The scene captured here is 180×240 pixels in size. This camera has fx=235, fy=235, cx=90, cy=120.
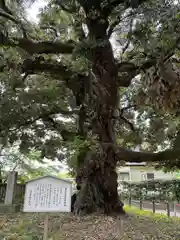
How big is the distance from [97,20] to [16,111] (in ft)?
13.4

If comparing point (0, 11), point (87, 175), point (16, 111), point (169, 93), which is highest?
point (0, 11)

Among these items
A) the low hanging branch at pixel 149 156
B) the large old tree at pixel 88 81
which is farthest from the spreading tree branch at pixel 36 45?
the low hanging branch at pixel 149 156

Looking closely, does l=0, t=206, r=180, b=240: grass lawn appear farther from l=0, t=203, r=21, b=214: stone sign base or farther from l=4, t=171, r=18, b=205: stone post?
l=4, t=171, r=18, b=205: stone post

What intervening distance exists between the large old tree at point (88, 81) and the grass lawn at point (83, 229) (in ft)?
2.63

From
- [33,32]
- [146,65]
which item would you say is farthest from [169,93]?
[33,32]

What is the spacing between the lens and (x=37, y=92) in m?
8.67

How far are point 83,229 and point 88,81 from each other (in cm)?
421

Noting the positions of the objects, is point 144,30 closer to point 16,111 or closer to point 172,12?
point 172,12

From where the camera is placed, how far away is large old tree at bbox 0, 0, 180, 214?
18.4ft

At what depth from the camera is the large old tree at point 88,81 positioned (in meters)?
5.59

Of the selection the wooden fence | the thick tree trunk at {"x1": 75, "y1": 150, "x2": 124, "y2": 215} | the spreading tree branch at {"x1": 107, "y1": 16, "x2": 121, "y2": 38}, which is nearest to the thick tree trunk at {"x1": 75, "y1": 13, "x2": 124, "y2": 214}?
the thick tree trunk at {"x1": 75, "y1": 150, "x2": 124, "y2": 215}

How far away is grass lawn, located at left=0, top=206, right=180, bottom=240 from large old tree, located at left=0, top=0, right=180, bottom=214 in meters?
0.80

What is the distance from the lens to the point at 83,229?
209 inches

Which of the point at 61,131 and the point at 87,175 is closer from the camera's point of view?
the point at 87,175
